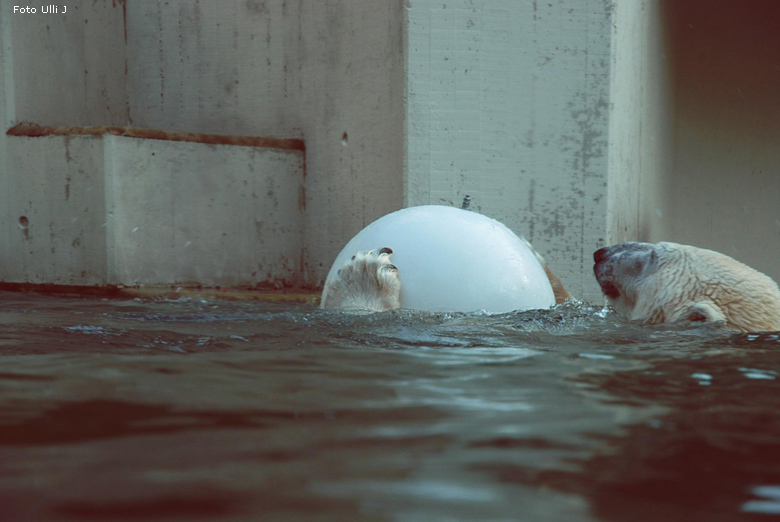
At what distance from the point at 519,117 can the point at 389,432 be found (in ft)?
17.1

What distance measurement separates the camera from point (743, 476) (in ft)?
3.37

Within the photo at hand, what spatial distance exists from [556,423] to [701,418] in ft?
0.94

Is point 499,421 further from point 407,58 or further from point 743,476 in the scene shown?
point 407,58

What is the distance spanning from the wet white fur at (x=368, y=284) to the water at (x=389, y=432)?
3.31ft

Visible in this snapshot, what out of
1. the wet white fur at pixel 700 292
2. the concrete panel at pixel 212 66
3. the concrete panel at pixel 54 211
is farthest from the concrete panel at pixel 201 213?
the wet white fur at pixel 700 292

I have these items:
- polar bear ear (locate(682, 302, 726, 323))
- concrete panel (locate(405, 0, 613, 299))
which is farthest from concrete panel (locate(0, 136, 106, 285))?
polar bear ear (locate(682, 302, 726, 323))

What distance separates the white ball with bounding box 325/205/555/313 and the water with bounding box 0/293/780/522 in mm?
1038

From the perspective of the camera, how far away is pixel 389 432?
3.97ft

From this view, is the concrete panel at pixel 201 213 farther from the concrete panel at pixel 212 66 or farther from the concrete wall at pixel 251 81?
the concrete panel at pixel 212 66

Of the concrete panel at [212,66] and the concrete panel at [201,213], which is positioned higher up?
the concrete panel at [212,66]

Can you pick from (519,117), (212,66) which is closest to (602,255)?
(519,117)

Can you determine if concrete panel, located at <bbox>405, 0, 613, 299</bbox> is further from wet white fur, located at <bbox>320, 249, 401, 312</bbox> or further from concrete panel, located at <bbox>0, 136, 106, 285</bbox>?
concrete panel, located at <bbox>0, 136, 106, 285</bbox>

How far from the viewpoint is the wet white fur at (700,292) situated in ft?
9.99

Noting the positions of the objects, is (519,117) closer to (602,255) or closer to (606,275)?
(602,255)
